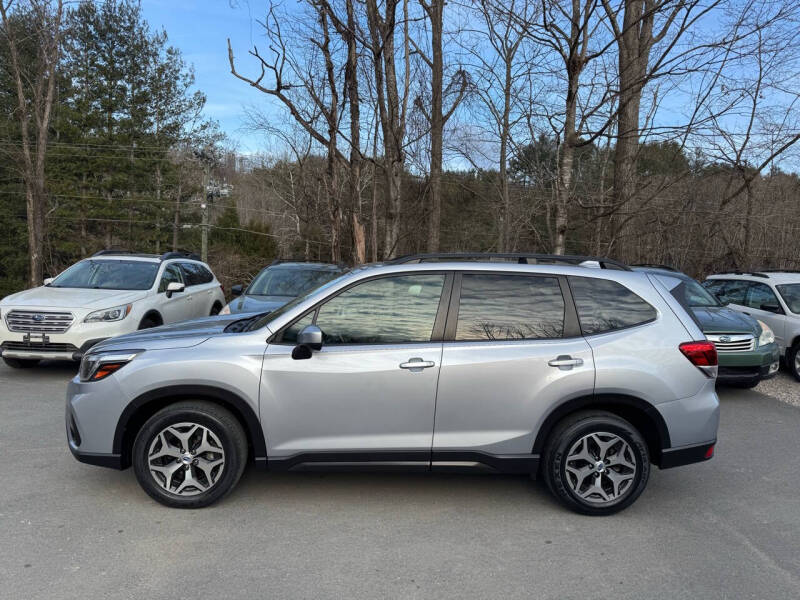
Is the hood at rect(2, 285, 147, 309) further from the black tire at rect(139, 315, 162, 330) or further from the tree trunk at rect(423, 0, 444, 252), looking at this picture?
the tree trunk at rect(423, 0, 444, 252)

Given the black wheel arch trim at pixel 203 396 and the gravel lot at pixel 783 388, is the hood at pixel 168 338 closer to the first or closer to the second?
the black wheel arch trim at pixel 203 396

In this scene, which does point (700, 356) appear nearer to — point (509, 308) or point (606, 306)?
point (606, 306)

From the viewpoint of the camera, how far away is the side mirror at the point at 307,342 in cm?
356

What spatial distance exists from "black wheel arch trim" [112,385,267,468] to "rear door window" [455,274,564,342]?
1473 millimetres

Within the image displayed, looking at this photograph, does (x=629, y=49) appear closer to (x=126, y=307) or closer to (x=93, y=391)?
(x=126, y=307)

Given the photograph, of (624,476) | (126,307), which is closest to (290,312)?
A: (624,476)

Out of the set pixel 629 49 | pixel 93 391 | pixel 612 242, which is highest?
pixel 629 49

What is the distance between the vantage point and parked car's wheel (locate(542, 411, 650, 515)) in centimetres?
379

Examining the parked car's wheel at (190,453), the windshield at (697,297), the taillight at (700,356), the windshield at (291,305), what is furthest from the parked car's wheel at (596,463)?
the windshield at (697,297)

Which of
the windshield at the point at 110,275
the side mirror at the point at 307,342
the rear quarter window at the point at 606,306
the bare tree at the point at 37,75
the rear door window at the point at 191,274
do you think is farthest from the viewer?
the bare tree at the point at 37,75

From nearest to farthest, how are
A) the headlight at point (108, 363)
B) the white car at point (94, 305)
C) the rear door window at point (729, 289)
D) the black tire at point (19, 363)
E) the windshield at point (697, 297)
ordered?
the headlight at point (108, 363), the white car at point (94, 305), the black tire at point (19, 363), the windshield at point (697, 297), the rear door window at point (729, 289)

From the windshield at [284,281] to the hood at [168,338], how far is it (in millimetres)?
4623

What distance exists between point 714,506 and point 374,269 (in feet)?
9.88

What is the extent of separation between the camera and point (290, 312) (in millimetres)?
3877
